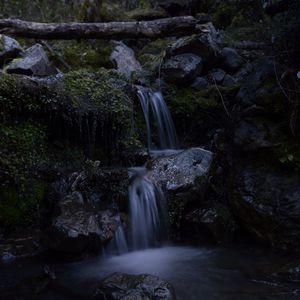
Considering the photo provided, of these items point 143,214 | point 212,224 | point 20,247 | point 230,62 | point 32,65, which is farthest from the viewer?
point 230,62

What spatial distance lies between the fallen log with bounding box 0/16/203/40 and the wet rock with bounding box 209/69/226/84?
1.04 m

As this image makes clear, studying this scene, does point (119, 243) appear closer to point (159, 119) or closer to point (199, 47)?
point (159, 119)

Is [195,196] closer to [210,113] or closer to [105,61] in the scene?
[210,113]

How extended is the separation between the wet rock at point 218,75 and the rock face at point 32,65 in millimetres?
3597

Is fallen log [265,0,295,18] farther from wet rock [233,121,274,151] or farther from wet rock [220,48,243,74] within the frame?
wet rock [233,121,274,151]

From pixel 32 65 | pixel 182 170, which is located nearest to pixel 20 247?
pixel 182 170

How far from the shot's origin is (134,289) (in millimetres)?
4113

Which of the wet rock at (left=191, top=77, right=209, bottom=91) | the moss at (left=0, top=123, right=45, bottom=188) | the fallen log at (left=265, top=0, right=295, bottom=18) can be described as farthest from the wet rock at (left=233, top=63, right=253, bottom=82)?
the moss at (left=0, top=123, right=45, bottom=188)

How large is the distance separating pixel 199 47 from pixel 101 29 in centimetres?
227

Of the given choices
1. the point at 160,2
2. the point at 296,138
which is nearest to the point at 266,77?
the point at 296,138

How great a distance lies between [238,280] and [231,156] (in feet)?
7.90

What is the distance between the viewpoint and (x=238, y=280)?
15.8 feet

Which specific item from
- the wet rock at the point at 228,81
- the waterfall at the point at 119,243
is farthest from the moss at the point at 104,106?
the wet rock at the point at 228,81

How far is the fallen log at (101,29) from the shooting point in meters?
8.96
